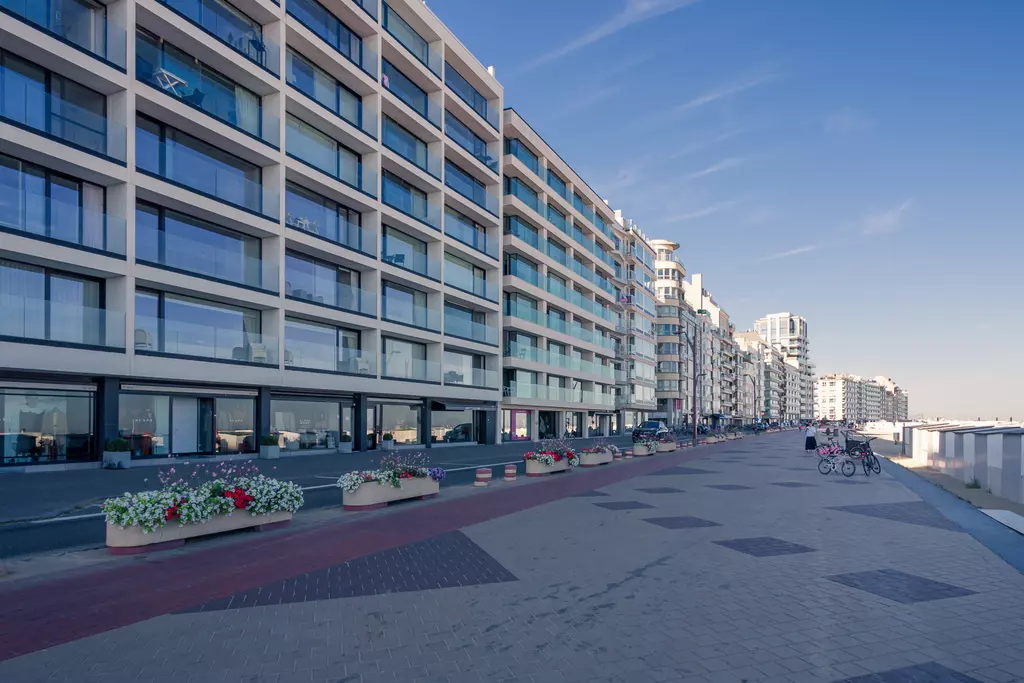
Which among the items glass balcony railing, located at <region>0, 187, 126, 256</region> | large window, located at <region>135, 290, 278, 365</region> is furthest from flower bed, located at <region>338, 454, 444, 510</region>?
glass balcony railing, located at <region>0, 187, 126, 256</region>

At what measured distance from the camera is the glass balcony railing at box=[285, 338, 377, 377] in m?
27.8

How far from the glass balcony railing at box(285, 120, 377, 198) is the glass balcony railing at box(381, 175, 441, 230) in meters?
1.28

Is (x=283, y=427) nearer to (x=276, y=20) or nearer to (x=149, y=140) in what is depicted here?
(x=149, y=140)

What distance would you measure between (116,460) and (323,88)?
18.7 meters

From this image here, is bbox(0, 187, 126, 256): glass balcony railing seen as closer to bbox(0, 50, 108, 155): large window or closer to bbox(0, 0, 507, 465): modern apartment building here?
bbox(0, 0, 507, 465): modern apartment building

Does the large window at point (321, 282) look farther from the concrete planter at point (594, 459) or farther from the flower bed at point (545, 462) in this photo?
the concrete planter at point (594, 459)

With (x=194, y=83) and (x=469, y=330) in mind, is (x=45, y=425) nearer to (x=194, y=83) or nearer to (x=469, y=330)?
(x=194, y=83)

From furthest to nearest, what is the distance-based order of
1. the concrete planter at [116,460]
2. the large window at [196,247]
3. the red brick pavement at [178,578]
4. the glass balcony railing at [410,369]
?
the glass balcony railing at [410,369] < the large window at [196,247] < the concrete planter at [116,460] < the red brick pavement at [178,578]

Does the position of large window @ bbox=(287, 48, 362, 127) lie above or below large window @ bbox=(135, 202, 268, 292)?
above

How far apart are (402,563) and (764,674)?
516 cm

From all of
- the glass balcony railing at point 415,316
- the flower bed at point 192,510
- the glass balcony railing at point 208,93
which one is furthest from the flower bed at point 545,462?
the glass balcony railing at point 208,93

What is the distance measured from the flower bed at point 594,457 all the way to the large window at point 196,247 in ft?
48.7

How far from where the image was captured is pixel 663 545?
10.3m

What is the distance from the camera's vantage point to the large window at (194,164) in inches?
891
